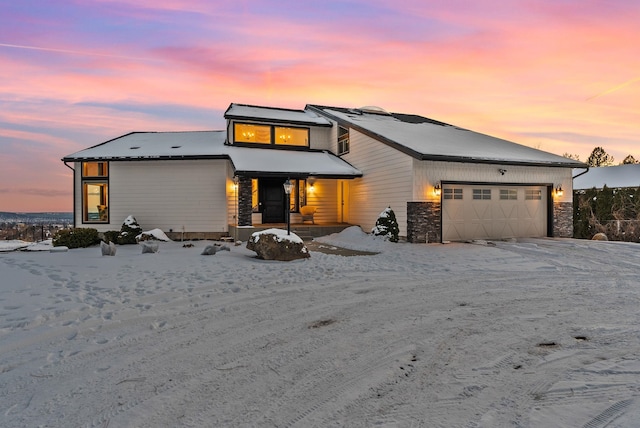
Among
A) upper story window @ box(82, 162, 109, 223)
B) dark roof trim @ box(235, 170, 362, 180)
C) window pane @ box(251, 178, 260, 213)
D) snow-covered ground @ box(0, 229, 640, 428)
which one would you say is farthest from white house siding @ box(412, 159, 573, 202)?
upper story window @ box(82, 162, 109, 223)

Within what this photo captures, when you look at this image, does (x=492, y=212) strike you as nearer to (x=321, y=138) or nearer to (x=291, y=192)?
(x=291, y=192)

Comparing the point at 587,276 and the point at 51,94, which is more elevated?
the point at 51,94

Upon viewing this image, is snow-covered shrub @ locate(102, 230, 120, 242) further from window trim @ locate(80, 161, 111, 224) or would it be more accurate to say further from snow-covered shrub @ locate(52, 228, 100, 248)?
window trim @ locate(80, 161, 111, 224)

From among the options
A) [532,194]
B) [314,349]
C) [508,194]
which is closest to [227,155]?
[508,194]

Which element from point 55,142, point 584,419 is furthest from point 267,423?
point 55,142

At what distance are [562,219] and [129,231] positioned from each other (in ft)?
58.6

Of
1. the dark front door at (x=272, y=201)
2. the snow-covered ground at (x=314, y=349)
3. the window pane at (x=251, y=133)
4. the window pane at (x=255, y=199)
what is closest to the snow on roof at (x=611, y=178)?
the dark front door at (x=272, y=201)

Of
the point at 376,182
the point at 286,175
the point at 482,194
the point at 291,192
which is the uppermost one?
the point at 286,175

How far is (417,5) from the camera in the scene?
462 inches

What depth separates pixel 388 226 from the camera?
13125mm

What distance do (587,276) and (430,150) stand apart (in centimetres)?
681

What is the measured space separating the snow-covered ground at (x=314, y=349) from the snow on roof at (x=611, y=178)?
957 inches

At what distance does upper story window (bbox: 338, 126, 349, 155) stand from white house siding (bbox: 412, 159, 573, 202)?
17.5 feet

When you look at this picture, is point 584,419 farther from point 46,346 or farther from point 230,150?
point 230,150
